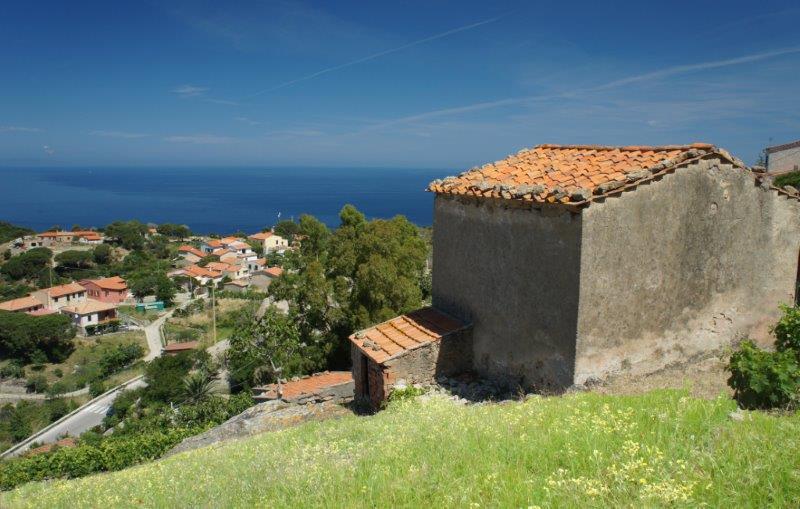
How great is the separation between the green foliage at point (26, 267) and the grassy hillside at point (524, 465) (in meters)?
81.7

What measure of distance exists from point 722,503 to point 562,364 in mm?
5567

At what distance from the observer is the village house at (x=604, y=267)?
9.22 metres

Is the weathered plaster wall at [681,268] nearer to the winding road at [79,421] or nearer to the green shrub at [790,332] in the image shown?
the green shrub at [790,332]

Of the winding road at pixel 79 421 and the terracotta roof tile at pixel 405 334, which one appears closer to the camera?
the terracotta roof tile at pixel 405 334

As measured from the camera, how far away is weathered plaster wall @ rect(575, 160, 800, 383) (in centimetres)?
920

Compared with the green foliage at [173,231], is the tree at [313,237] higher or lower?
higher

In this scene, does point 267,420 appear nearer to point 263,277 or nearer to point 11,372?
point 11,372

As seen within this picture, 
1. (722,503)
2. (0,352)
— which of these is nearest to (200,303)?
(0,352)

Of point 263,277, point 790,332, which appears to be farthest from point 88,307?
point 790,332

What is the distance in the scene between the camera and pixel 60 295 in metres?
65.4

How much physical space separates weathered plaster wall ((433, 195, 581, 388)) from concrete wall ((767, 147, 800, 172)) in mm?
25138

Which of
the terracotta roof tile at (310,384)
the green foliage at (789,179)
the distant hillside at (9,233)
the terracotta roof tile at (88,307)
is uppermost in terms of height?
the green foliage at (789,179)

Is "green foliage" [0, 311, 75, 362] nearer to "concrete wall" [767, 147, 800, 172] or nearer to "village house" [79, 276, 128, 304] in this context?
"village house" [79, 276, 128, 304]

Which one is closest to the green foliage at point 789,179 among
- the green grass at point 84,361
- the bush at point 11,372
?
the green grass at point 84,361
